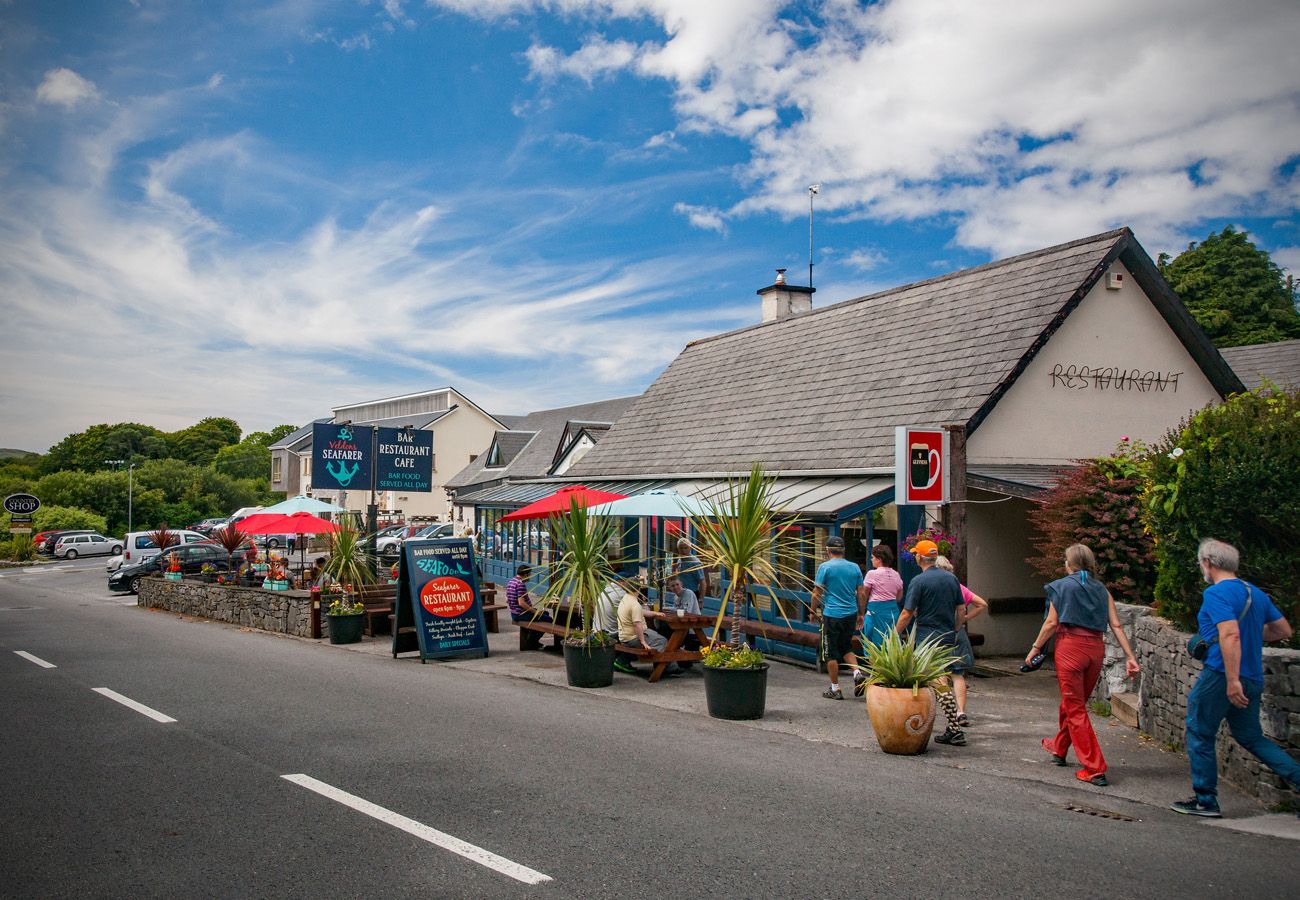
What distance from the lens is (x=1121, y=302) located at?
51.4 ft

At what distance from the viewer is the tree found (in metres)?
38.2

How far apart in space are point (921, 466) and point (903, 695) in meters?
5.03

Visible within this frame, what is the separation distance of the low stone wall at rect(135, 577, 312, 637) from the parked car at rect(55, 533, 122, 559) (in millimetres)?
32144

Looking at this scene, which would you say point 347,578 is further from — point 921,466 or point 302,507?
point 921,466

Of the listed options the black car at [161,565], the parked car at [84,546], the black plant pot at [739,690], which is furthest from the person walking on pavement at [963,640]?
the parked car at [84,546]

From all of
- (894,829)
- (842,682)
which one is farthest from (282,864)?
(842,682)

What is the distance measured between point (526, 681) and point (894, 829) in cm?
711

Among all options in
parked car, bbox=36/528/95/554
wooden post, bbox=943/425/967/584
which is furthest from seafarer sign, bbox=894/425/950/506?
parked car, bbox=36/528/95/554

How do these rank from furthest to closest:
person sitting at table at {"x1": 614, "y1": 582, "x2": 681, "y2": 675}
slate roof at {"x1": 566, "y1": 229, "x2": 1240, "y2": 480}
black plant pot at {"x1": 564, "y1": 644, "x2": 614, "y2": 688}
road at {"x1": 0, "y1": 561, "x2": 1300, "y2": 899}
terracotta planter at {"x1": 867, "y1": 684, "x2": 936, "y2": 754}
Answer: slate roof at {"x1": 566, "y1": 229, "x2": 1240, "y2": 480}, person sitting at table at {"x1": 614, "y1": 582, "x2": 681, "y2": 675}, black plant pot at {"x1": 564, "y1": 644, "x2": 614, "y2": 688}, terracotta planter at {"x1": 867, "y1": 684, "x2": 936, "y2": 754}, road at {"x1": 0, "y1": 561, "x2": 1300, "y2": 899}

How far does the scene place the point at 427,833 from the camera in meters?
5.60

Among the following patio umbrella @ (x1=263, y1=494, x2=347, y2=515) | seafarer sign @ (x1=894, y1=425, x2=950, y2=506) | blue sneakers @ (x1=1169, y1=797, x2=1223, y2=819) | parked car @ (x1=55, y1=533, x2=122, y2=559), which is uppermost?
seafarer sign @ (x1=894, y1=425, x2=950, y2=506)

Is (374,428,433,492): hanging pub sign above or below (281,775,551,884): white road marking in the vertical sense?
above

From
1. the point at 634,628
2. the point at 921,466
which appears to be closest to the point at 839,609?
the point at 921,466

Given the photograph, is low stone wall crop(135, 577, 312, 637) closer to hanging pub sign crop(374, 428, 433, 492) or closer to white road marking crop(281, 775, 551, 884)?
hanging pub sign crop(374, 428, 433, 492)
